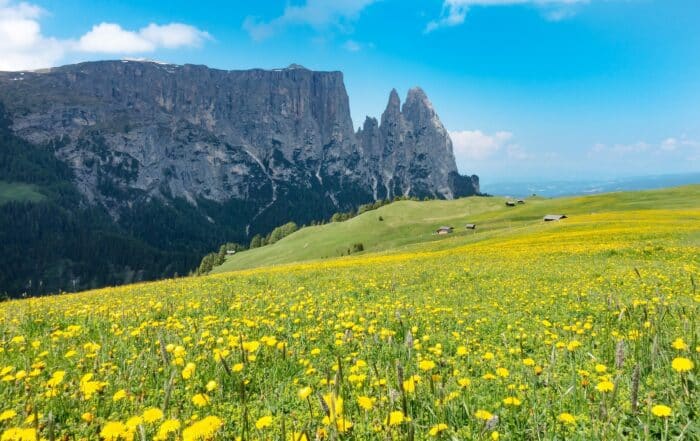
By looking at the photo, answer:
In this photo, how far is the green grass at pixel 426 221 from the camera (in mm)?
97688

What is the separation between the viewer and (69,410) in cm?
524

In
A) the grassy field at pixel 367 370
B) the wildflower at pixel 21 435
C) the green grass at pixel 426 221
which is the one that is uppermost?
the wildflower at pixel 21 435

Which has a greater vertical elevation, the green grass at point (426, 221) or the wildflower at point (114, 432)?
the wildflower at point (114, 432)

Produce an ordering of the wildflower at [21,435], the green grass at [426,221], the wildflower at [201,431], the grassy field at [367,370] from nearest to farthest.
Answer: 1. the wildflower at [201,431]
2. the wildflower at [21,435]
3. the grassy field at [367,370]
4. the green grass at [426,221]

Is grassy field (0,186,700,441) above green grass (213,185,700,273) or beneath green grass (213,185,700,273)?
above

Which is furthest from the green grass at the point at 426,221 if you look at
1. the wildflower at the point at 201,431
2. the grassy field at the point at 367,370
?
the wildflower at the point at 201,431

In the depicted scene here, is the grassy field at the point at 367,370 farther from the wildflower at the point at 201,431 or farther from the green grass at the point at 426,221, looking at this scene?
the green grass at the point at 426,221

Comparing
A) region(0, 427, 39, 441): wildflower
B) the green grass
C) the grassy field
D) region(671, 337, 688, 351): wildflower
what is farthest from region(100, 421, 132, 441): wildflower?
the green grass

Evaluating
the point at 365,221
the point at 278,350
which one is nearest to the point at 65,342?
the point at 278,350

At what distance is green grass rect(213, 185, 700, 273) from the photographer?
320 feet

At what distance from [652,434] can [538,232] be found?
57550 mm

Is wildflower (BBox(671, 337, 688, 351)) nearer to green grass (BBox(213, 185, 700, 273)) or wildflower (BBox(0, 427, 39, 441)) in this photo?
wildflower (BBox(0, 427, 39, 441))

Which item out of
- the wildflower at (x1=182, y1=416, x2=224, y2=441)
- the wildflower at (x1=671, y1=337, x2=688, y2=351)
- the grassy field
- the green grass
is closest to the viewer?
the wildflower at (x1=182, y1=416, x2=224, y2=441)

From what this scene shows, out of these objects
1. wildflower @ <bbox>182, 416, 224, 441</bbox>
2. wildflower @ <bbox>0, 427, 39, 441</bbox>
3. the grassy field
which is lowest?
the grassy field
